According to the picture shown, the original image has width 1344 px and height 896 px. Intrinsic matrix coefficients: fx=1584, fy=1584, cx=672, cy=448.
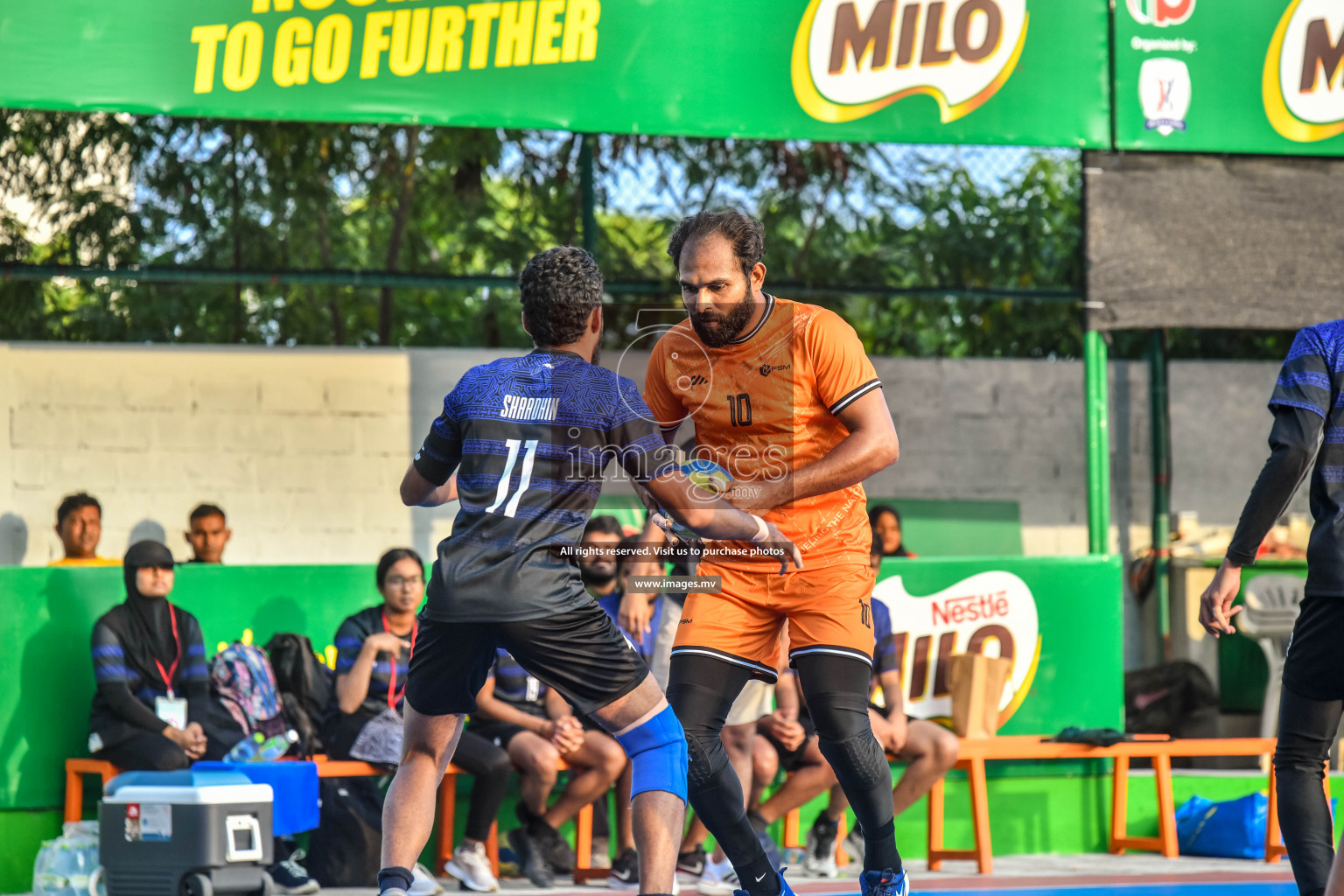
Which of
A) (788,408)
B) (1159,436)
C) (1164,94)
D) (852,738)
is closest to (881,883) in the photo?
(852,738)

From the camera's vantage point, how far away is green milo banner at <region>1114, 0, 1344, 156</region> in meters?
7.97

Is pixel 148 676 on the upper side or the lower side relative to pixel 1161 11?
lower

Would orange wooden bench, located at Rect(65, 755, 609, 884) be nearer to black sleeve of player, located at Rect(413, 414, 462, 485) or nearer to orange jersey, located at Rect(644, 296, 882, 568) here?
orange jersey, located at Rect(644, 296, 882, 568)

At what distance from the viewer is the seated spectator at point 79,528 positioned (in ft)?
28.5

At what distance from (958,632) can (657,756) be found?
3.84m

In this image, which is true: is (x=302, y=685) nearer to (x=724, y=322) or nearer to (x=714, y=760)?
(x=714, y=760)

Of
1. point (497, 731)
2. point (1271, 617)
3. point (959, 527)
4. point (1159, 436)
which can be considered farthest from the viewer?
point (1159, 436)

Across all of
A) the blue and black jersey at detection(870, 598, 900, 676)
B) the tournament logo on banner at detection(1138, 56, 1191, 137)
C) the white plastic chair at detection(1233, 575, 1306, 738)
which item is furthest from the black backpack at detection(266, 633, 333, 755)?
the white plastic chair at detection(1233, 575, 1306, 738)

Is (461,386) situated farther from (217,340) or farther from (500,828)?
(217,340)

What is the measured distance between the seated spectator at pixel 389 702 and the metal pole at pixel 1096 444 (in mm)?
3234

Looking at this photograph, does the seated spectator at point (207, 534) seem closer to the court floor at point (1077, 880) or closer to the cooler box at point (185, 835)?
the court floor at point (1077, 880)

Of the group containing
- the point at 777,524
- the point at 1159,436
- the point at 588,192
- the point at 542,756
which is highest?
the point at 588,192

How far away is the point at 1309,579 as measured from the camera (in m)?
4.34

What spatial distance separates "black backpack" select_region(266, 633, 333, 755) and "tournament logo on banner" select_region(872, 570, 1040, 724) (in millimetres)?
2695
